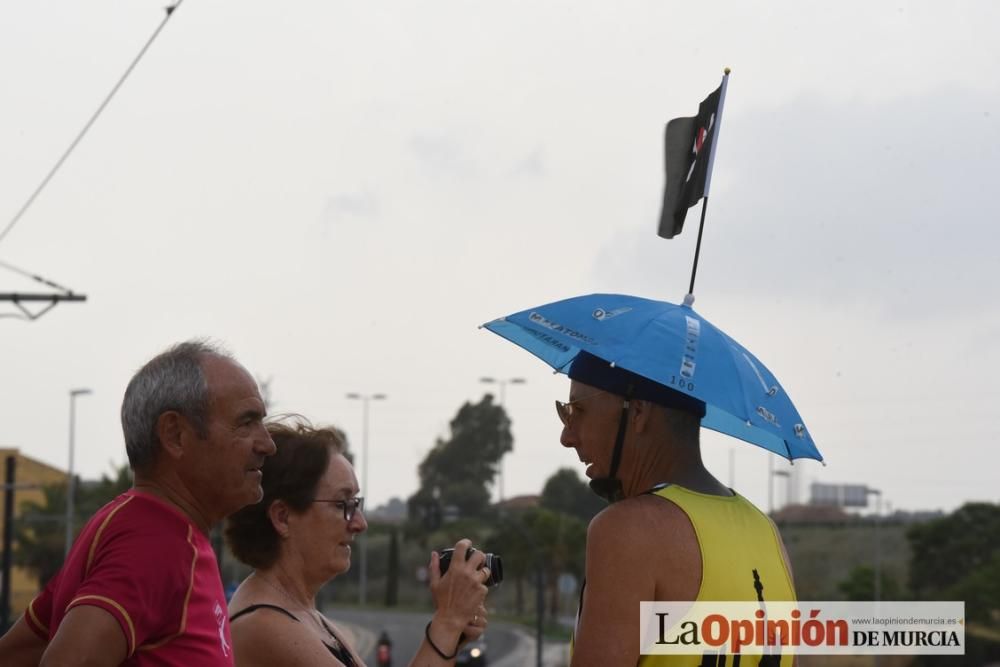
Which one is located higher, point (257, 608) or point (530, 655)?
point (257, 608)

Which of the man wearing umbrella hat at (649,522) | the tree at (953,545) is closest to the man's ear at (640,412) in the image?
the man wearing umbrella hat at (649,522)

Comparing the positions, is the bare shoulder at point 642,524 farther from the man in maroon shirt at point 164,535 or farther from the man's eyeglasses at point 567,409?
the man in maroon shirt at point 164,535

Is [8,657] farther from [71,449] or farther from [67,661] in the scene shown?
[71,449]

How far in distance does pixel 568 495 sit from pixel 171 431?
80.4 m

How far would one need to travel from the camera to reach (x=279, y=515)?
14.0 feet

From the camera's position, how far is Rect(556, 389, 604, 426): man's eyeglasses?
141 inches

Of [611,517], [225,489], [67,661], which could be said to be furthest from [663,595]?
[67,661]

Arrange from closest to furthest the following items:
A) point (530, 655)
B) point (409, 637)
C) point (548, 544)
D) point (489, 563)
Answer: point (489, 563), point (530, 655), point (409, 637), point (548, 544)

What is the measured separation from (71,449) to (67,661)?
44.6 metres

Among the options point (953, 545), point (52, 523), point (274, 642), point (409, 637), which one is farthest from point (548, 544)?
point (274, 642)

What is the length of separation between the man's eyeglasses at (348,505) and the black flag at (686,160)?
1.15 meters

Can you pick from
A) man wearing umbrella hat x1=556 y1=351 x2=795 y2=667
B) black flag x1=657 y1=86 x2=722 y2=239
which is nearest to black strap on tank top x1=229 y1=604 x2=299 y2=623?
man wearing umbrella hat x1=556 y1=351 x2=795 y2=667

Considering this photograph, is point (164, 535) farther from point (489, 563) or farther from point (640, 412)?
point (640, 412)

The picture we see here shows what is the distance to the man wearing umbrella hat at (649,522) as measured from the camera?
3262mm
